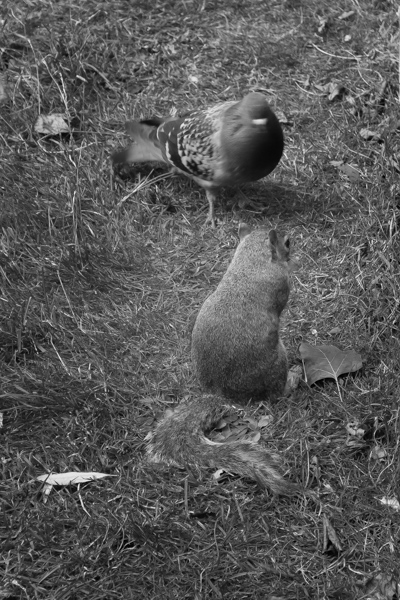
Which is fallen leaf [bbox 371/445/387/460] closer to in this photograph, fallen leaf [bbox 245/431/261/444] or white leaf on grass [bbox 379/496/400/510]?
white leaf on grass [bbox 379/496/400/510]

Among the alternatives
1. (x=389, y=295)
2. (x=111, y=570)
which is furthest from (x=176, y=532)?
(x=389, y=295)

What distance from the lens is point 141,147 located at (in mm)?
5551

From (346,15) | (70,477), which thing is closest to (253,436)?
(70,477)

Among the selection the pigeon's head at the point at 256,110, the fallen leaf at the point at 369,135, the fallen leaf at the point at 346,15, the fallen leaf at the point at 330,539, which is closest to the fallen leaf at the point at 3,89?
the pigeon's head at the point at 256,110

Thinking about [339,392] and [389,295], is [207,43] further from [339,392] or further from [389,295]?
[339,392]

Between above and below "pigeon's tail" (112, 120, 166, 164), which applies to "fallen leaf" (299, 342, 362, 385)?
below

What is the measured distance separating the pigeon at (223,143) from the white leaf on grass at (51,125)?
71 cm

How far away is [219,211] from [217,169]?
13.4 inches

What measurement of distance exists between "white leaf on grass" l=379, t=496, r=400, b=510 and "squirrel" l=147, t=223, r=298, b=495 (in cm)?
36

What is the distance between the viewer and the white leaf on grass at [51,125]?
5.82 meters

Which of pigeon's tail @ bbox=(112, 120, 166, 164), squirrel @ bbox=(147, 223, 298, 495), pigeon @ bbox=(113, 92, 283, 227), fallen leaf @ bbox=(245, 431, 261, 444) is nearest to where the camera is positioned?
squirrel @ bbox=(147, 223, 298, 495)

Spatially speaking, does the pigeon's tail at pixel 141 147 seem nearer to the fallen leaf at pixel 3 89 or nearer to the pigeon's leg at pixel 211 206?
the pigeon's leg at pixel 211 206

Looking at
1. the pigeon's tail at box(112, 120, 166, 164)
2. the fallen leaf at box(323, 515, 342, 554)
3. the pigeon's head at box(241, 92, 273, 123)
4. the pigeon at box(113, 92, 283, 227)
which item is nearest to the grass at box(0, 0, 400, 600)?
the fallen leaf at box(323, 515, 342, 554)

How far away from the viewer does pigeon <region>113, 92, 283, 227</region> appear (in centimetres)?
509
